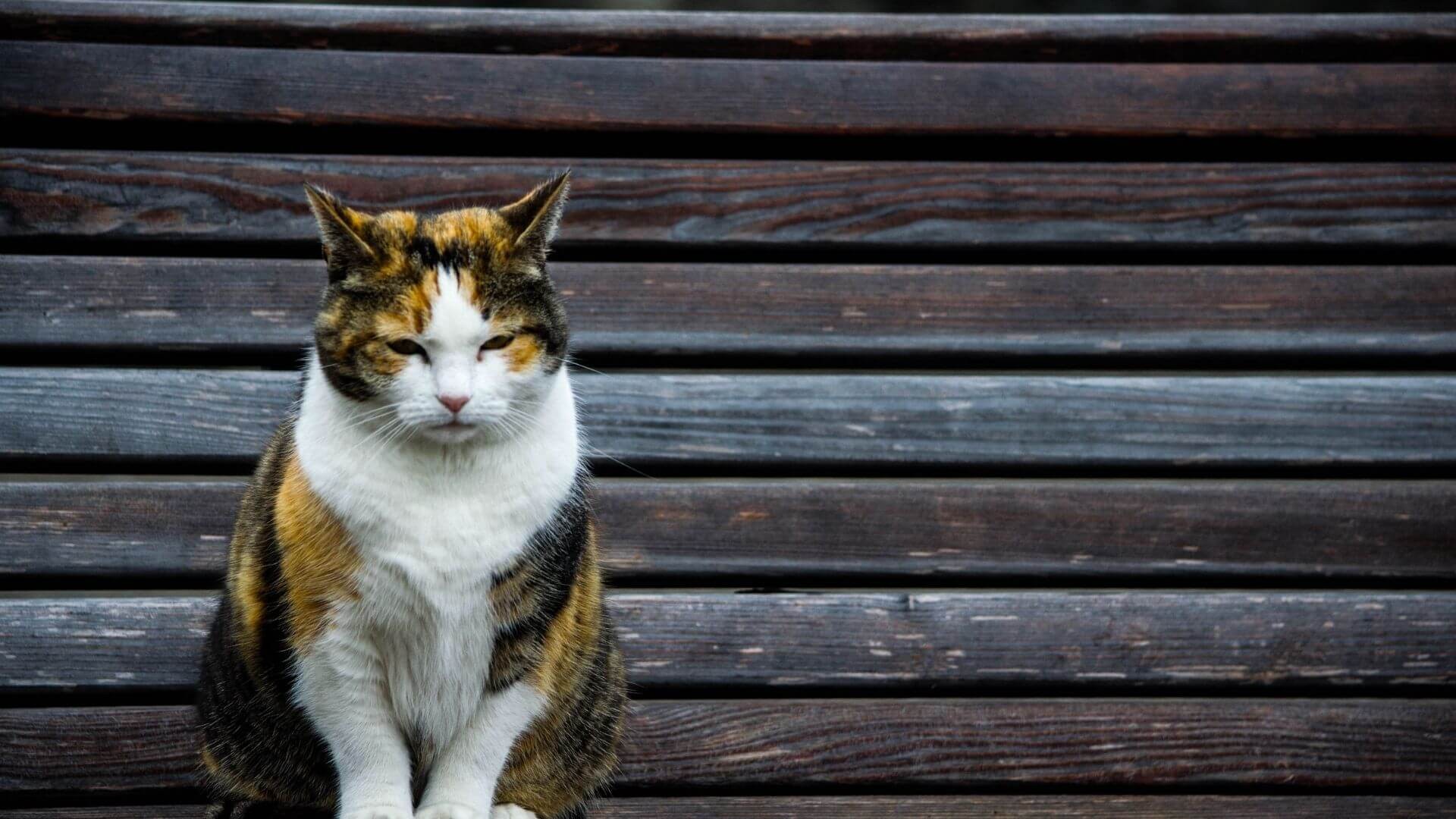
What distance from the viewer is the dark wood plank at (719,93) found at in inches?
64.6

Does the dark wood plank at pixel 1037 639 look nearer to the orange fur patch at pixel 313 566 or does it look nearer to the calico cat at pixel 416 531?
the calico cat at pixel 416 531

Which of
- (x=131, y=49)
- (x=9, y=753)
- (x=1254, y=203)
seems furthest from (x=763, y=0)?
(x=9, y=753)

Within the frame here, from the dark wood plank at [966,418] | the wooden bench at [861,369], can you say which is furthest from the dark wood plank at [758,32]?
the dark wood plank at [966,418]

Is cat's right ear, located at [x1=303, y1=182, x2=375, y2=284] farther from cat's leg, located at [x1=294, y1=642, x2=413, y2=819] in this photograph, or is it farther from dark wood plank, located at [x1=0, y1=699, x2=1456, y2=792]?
dark wood plank, located at [x1=0, y1=699, x2=1456, y2=792]

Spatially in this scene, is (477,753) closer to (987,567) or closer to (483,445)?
(483,445)

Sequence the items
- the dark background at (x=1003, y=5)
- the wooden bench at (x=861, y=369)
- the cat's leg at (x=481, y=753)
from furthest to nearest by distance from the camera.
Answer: the dark background at (x=1003, y=5)
the wooden bench at (x=861, y=369)
the cat's leg at (x=481, y=753)

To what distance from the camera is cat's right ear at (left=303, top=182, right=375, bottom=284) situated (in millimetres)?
1093

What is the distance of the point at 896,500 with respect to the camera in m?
1.70

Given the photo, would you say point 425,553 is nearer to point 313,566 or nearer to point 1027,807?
point 313,566

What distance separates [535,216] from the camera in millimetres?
1153

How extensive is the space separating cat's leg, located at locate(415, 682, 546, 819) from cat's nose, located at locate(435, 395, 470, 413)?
32 centimetres

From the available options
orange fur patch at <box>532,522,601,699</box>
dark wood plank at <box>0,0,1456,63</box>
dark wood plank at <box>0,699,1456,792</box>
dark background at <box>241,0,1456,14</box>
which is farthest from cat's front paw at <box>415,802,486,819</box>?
dark background at <box>241,0,1456,14</box>

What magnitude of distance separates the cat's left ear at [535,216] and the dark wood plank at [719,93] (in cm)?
56

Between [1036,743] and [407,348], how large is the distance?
114 centimetres
